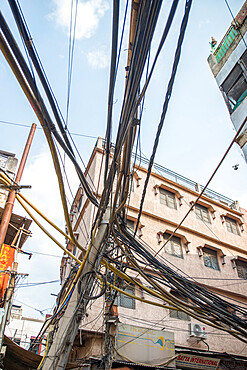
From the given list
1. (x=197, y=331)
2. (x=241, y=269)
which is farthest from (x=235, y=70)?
(x=241, y=269)

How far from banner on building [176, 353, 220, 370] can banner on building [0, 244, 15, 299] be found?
672 cm

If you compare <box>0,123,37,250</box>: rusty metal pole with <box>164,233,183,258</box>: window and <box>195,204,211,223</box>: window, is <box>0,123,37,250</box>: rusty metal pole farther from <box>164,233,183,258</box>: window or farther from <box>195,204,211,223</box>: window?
<box>195,204,211,223</box>: window

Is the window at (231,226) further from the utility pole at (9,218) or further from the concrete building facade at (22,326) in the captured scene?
the concrete building facade at (22,326)

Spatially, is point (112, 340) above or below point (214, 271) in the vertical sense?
below

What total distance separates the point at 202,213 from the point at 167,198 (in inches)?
103

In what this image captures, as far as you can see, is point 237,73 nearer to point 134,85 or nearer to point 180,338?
point 134,85

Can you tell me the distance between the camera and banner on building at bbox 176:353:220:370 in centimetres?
947

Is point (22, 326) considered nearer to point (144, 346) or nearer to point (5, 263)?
point (5, 263)

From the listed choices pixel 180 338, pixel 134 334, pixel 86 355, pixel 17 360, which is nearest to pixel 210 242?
pixel 180 338

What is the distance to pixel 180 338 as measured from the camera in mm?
10406

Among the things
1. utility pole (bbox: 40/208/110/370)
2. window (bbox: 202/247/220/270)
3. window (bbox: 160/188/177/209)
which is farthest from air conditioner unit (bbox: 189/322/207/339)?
utility pole (bbox: 40/208/110/370)

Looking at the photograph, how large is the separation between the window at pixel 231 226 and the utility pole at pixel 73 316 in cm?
1321

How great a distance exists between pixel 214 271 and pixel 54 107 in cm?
1329

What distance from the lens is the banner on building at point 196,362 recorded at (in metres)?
9.47
